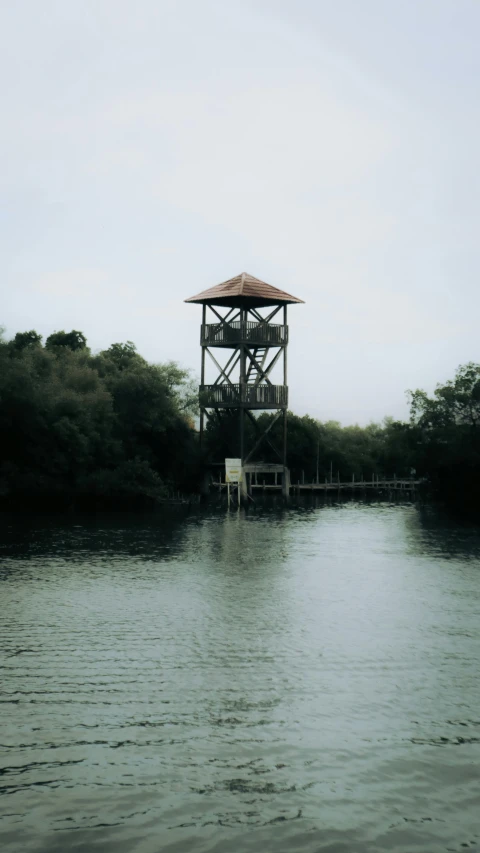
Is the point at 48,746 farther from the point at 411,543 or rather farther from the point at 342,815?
the point at 411,543

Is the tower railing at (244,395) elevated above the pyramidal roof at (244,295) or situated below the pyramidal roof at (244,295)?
below

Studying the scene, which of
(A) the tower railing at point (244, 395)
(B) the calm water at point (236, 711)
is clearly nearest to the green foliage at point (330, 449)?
(A) the tower railing at point (244, 395)

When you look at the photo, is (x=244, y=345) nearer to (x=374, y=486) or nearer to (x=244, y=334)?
(x=244, y=334)

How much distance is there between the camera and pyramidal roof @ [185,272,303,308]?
185 ft

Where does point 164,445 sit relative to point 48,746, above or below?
above

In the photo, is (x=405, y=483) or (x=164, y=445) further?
(x=405, y=483)

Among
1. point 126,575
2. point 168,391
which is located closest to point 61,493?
point 168,391

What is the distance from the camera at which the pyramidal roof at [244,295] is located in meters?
56.2

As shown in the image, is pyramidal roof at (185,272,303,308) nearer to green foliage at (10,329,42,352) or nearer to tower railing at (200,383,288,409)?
tower railing at (200,383,288,409)

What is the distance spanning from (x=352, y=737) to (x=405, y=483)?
85.7 m

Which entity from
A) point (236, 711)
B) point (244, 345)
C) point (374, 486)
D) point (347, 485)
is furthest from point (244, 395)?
point (236, 711)

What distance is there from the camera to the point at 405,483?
95500 mm

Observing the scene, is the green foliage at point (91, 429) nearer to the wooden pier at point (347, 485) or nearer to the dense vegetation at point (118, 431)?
the dense vegetation at point (118, 431)

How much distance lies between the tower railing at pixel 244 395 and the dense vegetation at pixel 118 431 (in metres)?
2.48
